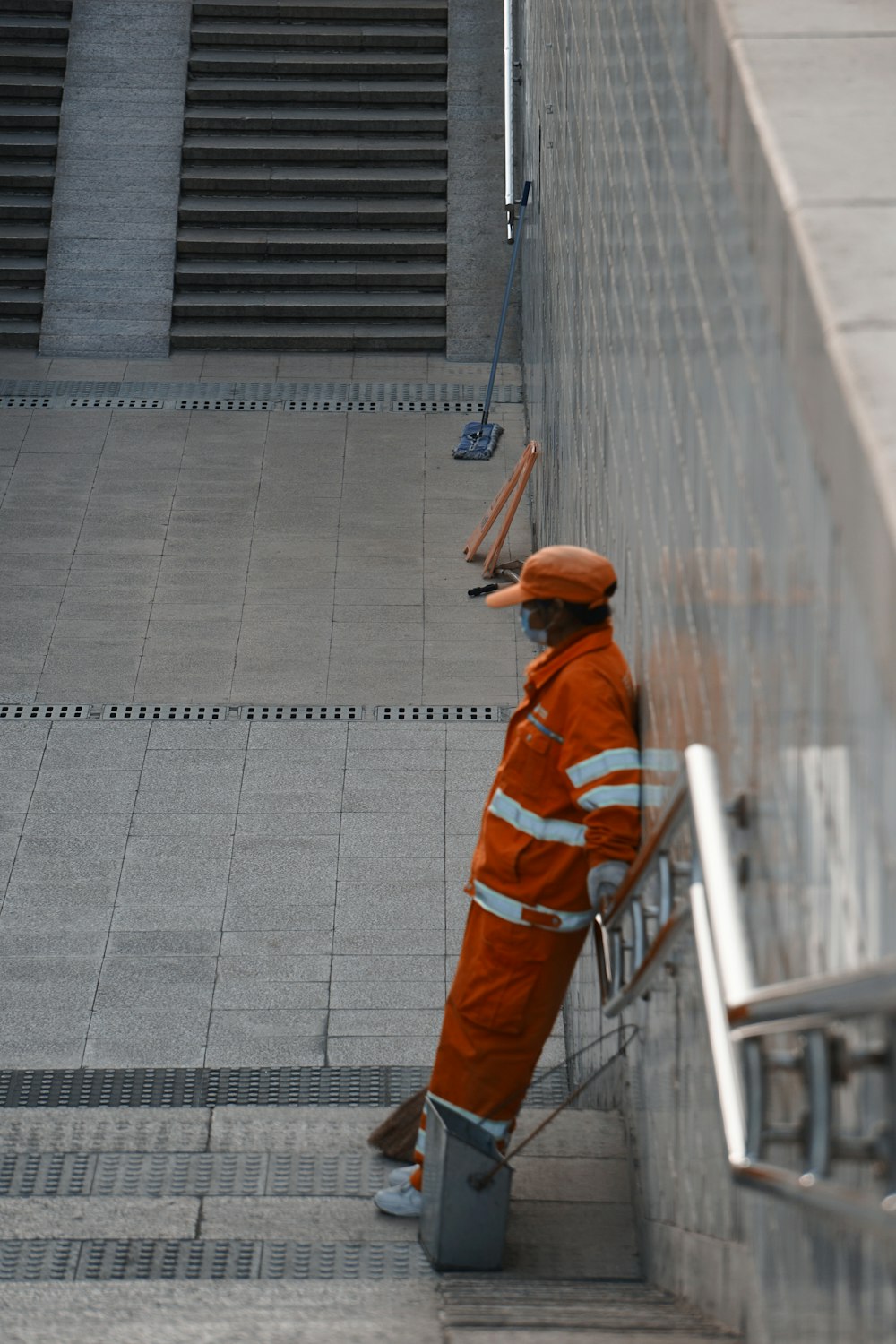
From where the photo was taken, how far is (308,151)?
13078mm

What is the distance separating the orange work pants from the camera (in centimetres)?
398

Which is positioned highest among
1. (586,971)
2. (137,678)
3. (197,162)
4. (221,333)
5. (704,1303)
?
(197,162)

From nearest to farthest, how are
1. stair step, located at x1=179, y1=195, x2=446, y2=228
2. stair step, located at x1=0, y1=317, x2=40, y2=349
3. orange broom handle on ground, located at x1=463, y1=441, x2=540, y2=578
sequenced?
orange broom handle on ground, located at x1=463, y1=441, x2=540, y2=578 → stair step, located at x1=0, y1=317, x2=40, y2=349 → stair step, located at x1=179, y1=195, x2=446, y2=228

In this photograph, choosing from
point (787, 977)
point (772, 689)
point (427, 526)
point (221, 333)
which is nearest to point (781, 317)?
point (772, 689)

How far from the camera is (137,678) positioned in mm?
8047

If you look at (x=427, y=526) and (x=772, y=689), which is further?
(x=427, y=526)

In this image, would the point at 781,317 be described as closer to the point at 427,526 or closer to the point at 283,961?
the point at 283,961

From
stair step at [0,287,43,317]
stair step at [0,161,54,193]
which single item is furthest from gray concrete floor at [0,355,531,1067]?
stair step at [0,161,54,193]

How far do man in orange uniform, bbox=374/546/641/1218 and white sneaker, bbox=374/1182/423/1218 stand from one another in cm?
44

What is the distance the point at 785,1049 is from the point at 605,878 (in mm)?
1379

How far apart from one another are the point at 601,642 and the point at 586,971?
1739 millimetres

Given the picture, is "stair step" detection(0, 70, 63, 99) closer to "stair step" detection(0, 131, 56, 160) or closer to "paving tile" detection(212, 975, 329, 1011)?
"stair step" detection(0, 131, 56, 160)

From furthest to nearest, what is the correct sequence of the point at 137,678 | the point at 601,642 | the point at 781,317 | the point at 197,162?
the point at 197,162
the point at 137,678
the point at 601,642
the point at 781,317

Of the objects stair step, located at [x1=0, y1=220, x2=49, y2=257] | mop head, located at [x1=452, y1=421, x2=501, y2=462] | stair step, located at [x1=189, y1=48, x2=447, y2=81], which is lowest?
mop head, located at [x1=452, y1=421, x2=501, y2=462]
